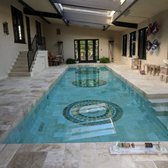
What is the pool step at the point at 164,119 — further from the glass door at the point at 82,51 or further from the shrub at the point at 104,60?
the glass door at the point at 82,51

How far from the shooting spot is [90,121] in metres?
3.76

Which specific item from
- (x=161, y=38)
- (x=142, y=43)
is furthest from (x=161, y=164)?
(x=142, y=43)

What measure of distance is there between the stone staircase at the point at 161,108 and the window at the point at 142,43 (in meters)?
5.73

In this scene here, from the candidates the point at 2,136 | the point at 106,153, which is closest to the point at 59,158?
the point at 106,153

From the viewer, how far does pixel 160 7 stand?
674 cm

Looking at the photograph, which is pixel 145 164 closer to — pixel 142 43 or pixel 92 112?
pixel 92 112

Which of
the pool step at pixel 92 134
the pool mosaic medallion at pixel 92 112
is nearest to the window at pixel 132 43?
the pool mosaic medallion at pixel 92 112

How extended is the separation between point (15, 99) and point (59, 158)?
276 centimetres

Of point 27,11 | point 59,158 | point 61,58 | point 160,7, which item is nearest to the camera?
point 59,158

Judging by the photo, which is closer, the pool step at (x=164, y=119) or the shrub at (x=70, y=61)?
the pool step at (x=164, y=119)

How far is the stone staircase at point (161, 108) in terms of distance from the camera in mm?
3680

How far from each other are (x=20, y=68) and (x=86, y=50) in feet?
28.3

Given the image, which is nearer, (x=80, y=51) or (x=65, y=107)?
(x=65, y=107)

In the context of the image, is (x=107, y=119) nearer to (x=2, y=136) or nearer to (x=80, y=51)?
(x=2, y=136)
